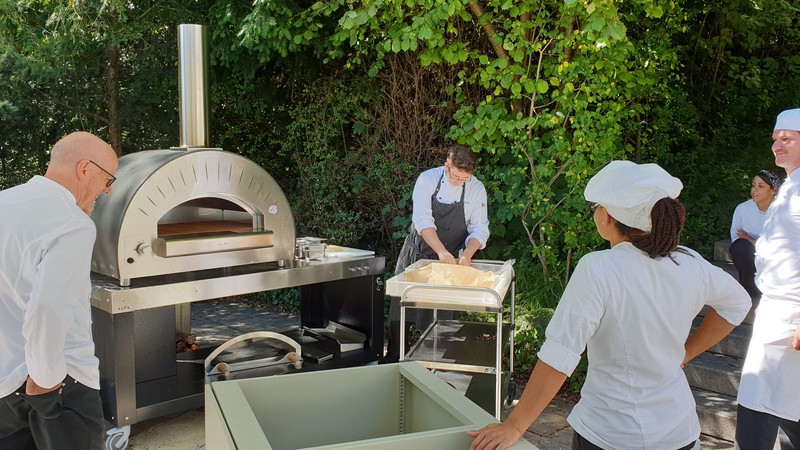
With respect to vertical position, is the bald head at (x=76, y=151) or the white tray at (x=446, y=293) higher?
the bald head at (x=76, y=151)

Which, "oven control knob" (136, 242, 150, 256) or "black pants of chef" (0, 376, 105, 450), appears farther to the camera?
"oven control knob" (136, 242, 150, 256)

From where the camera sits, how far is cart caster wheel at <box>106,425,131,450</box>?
11.2 ft

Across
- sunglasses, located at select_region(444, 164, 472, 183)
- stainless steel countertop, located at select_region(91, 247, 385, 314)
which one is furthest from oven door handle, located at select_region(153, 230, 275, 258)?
sunglasses, located at select_region(444, 164, 472, 183)

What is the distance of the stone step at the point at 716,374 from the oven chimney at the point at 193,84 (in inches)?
148

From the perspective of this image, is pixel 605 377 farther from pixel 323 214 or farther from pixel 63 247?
pixel 323 214

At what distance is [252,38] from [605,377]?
16.7 feet

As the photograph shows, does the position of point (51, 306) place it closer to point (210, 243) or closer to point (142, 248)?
point (142, 248)

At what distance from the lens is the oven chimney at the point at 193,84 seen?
13.9ft

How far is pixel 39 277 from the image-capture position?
2.23 metres

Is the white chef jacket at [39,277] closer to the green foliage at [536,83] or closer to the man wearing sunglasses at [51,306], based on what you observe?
the man wearing sunglasses at [51,306]

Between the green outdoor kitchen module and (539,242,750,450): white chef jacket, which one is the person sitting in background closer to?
(539,242,750,450): white chef jacket

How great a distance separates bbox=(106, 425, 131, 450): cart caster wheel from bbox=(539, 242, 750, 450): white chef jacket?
2.57 m

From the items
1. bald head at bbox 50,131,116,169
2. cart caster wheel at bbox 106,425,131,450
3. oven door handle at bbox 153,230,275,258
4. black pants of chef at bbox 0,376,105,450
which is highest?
bald head at bbox 50,131,116,169

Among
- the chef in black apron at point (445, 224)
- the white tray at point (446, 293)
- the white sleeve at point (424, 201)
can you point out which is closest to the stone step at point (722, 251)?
the chef in black apron at point (445, 224)
